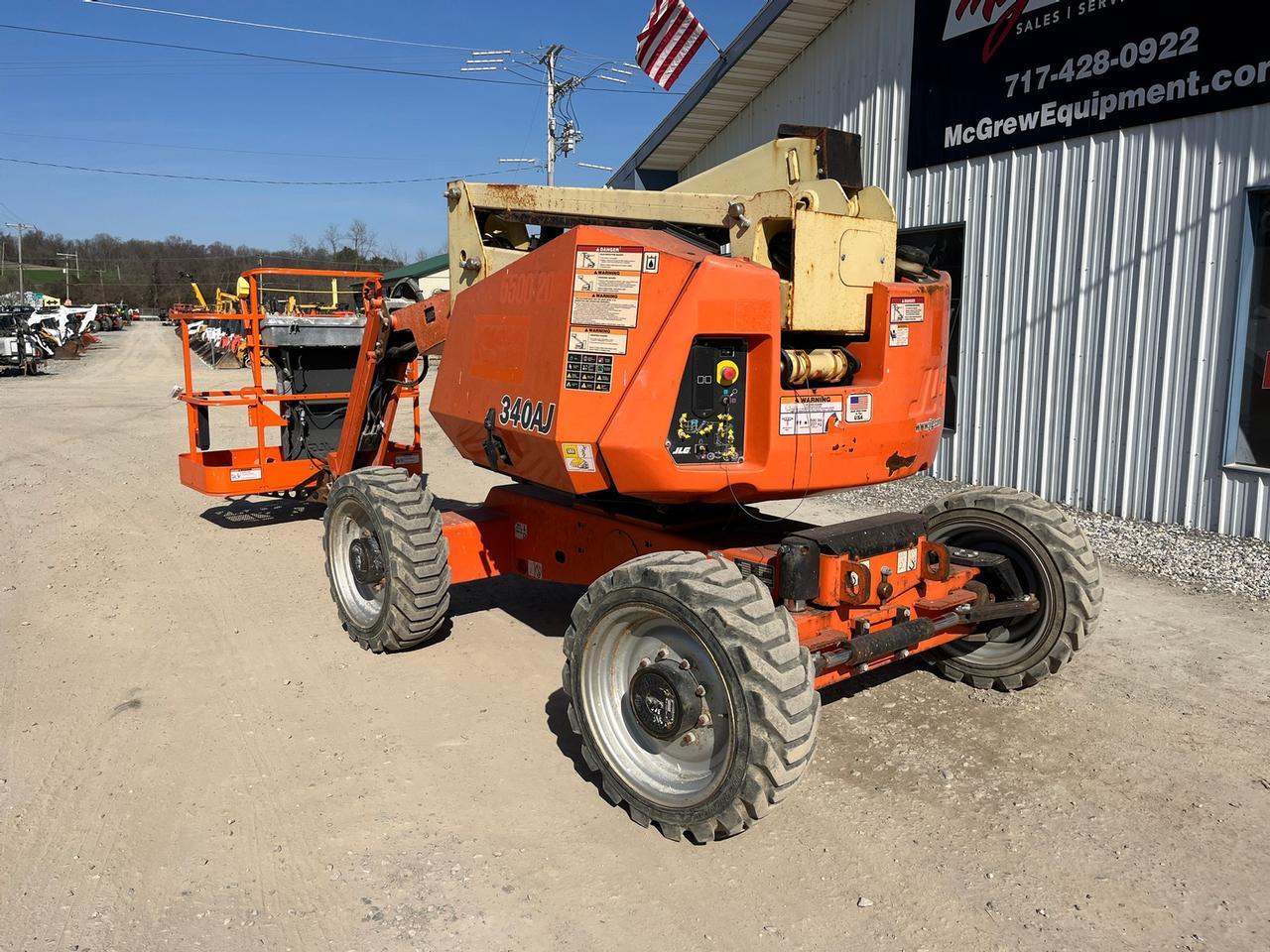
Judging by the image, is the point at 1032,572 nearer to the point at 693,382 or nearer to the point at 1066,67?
the point at 693,382

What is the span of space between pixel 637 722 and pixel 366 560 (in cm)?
260

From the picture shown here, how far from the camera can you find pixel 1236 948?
3.26m

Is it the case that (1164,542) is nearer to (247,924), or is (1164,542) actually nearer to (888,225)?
(888,225)

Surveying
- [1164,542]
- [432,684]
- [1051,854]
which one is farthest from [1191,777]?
[1164,542]

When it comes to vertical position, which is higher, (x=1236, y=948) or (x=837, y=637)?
(x=837, y=637)

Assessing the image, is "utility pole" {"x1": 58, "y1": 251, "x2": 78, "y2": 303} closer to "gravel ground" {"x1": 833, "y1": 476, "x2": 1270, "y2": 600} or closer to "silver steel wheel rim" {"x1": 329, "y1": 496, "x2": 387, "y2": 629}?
"silver steel wheel rim" {"x1": 329, "y1": 496, "x2": 387, "y2": 629}

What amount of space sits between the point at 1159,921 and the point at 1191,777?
1256 mm

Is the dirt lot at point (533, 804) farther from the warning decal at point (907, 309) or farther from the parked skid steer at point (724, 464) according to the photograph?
the warning decal at point (907, 309)

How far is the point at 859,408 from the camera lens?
4500 millimetres

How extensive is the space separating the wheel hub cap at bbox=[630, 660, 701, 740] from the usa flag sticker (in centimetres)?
143

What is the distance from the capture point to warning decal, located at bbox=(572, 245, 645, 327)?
14.0ft

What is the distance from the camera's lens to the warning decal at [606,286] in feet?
14.0

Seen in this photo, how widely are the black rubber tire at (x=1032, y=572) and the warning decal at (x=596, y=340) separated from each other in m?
2.29

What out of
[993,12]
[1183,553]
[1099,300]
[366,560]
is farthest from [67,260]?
[1183,553]
